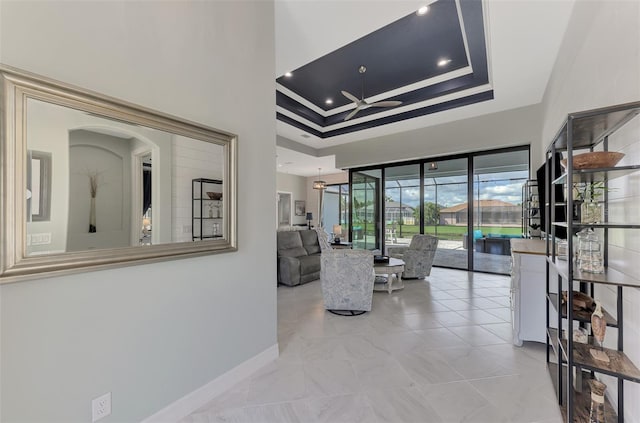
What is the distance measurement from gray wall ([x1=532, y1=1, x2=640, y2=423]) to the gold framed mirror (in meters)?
2.49

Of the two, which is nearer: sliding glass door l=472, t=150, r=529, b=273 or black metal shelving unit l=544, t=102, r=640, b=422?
black metal shelving unit l=544, t=102, r=640, b=422

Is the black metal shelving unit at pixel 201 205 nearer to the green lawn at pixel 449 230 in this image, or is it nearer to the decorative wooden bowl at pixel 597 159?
the decorative wooden bowl at pixel 597 159

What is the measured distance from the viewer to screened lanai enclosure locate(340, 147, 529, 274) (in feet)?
18.5

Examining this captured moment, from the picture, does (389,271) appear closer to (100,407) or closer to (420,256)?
(420,256)

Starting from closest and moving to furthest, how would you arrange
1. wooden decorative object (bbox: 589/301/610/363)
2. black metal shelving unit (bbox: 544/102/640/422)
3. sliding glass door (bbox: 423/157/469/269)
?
black metal shelving unit (bbox: 544/102/640/422)
wooden decorative object (bbox: 589/301/610/363)
sliding glass door (bbox: 423/157/469/269)

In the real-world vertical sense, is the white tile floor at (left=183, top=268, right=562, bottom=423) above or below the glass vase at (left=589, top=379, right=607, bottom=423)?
below

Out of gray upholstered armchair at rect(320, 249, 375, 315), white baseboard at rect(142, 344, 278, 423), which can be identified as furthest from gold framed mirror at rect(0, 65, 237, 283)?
gray upholstered armchair at rect(320, 249, 375, 315)

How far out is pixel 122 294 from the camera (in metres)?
1.48

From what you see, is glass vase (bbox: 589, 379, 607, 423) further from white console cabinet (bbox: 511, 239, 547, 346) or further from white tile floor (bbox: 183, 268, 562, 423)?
white console cabinet (bbox: 511, 239, 547, 346)

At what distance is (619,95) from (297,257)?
4663 mm

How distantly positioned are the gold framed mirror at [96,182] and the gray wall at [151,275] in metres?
0.09

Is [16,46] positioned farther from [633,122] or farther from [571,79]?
[571,79]

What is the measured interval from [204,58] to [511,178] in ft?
19.7

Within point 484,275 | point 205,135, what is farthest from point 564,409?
point 484,275
